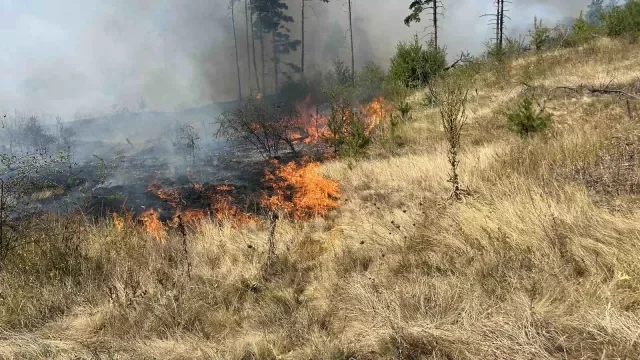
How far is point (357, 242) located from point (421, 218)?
862 mm

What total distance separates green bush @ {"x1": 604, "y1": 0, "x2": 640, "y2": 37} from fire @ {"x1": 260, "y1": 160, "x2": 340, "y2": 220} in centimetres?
1654

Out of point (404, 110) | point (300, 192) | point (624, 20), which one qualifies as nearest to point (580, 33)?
point (624, 20)

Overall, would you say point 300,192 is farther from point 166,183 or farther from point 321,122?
point 321,122

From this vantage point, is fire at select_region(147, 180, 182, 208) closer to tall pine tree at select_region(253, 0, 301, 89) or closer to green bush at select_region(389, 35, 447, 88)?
green bush at select_region(389, 35, 447, 88)

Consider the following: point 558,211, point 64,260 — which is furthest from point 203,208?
point 558,211

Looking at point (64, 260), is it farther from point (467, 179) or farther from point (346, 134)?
point (346, 134)

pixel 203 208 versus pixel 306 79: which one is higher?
pixel 306 79

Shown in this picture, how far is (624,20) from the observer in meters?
17.1

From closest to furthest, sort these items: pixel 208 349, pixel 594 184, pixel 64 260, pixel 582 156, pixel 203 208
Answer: pixel 208 349 → pixel 64 260 → pixel 594 184 → pixel 582 156 → pixel 203 208

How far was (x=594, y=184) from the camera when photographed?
416 centimetres

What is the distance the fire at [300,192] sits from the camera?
6.86 meters

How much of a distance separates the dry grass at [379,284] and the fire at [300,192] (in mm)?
1425

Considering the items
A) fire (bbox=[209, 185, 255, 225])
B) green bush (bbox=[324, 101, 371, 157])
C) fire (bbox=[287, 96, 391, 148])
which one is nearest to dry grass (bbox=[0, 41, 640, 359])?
fire (bbox=[209, 185, 255, 225])

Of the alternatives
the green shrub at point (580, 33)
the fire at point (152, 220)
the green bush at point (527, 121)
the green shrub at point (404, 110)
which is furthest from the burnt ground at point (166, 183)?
the green shrub at point (580, 33)
